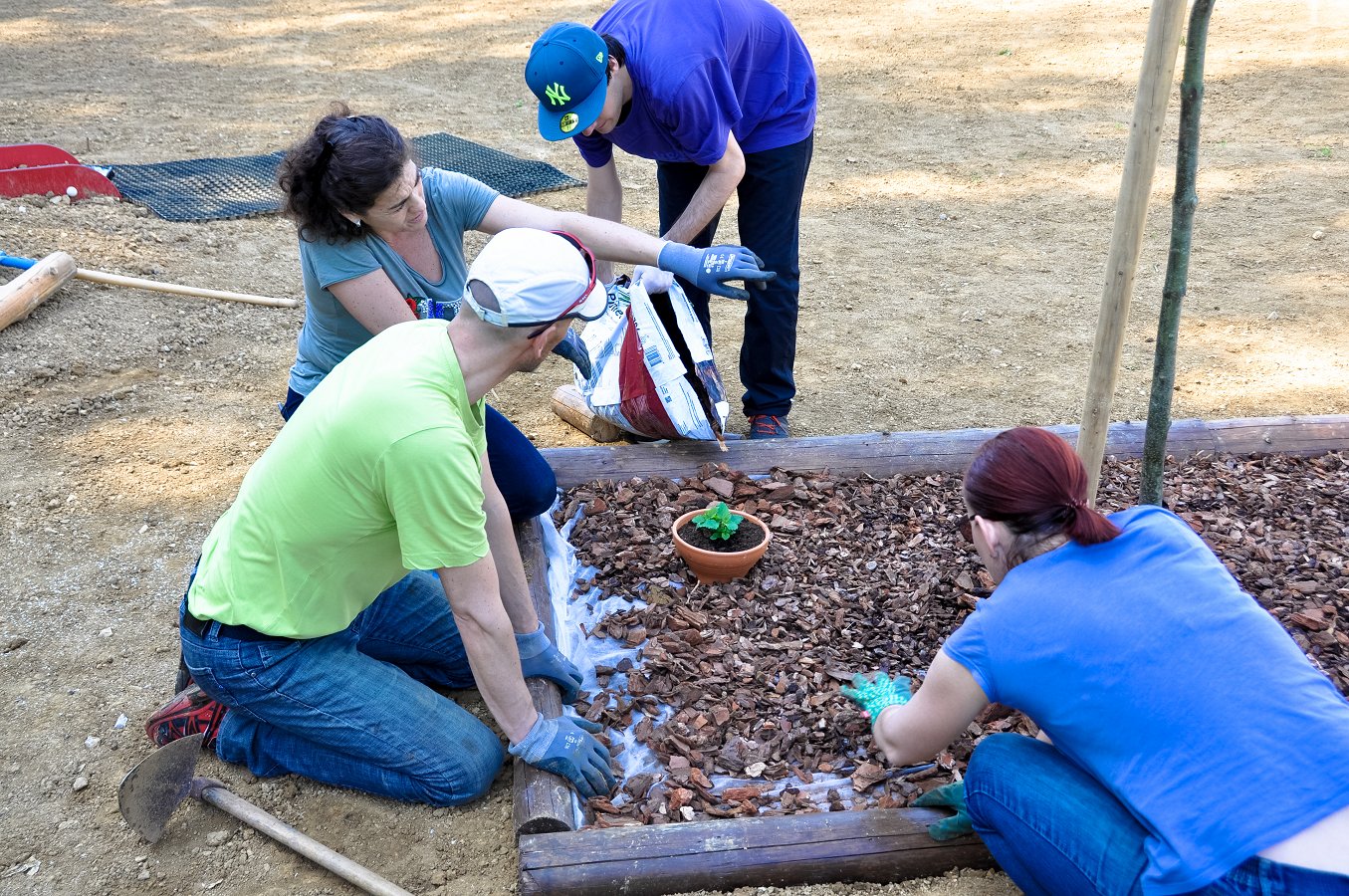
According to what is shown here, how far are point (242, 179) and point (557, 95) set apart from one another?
435 cm

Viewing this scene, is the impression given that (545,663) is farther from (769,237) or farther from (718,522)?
(769,237)

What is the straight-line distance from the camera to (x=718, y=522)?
10.1 ft

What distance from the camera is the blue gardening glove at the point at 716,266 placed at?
3035 millimetres

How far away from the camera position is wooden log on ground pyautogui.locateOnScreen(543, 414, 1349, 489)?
3570mm

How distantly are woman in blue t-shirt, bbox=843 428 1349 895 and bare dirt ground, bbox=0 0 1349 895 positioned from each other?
36 centimetres

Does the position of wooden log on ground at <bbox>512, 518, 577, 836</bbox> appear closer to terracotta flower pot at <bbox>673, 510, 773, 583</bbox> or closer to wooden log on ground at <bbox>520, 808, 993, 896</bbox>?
wooden log on ground at <bbox>520, 808, 993, 896</bbox>

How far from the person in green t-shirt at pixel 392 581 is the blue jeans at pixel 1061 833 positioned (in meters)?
0.85

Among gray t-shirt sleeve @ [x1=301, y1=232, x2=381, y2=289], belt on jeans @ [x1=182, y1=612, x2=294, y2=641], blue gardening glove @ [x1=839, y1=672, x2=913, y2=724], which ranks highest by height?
gray t-shirt sleeve @ [x1=301, y1=232, x2=381, y2=289]

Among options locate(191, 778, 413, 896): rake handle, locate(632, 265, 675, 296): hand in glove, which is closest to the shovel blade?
locate(191, 778, 413, 896): rake handle

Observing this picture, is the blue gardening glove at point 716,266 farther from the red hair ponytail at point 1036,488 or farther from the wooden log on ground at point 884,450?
the red hair ponytail at point 1036,488

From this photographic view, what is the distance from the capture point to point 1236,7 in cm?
1014

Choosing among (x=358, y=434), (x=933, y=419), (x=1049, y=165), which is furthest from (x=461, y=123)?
(x=358, y=434)

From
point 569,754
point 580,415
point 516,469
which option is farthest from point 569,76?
point 569,754

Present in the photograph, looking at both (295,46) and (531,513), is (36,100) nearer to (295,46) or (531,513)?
(295,46)
